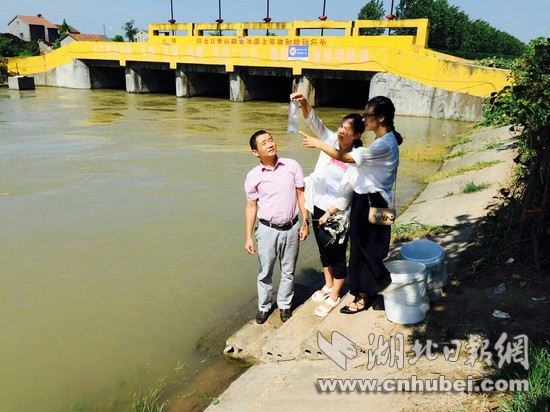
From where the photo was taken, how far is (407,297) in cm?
324

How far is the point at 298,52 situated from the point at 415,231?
1783 cm

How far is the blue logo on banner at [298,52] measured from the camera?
21.4m

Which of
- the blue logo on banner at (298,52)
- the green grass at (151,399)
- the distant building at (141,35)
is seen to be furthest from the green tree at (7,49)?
the distant building at (141,35)

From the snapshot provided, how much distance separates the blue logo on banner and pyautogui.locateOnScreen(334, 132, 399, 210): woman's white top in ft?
63.9

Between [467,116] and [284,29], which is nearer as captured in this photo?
[467,116]

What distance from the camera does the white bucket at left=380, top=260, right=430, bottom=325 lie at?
320cm

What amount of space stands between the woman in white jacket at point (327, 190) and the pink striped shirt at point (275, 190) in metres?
0.19

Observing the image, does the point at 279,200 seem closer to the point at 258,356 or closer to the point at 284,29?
the point at 258,356

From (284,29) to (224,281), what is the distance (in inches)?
932

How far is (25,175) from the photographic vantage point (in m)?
9.45

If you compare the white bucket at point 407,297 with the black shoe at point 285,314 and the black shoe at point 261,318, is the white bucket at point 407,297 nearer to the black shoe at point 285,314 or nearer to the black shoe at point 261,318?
the black shoe at point 285,314

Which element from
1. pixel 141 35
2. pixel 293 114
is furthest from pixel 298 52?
pixel 141 35

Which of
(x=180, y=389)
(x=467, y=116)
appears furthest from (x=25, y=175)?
(x=467, y=116)

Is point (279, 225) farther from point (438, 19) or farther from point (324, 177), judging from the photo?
point (438, 19)
